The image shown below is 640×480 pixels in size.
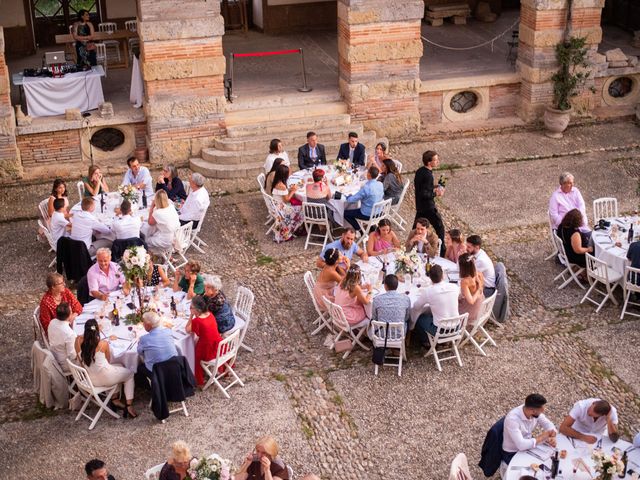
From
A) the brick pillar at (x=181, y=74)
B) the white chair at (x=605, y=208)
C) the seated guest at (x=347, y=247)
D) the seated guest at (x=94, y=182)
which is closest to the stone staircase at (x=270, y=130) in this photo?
the brick pillar at (x=181, y=74)

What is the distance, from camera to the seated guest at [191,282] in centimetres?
1138

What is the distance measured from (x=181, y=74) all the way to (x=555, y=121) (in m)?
6.39

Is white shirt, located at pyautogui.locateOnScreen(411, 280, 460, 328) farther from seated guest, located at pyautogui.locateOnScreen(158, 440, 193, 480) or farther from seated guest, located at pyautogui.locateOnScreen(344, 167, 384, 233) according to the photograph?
seated guest, located at pyautogui.locateOnScreen(158, 440, 193, 480)

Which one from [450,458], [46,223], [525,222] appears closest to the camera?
[450,458]

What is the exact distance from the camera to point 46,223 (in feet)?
44.9

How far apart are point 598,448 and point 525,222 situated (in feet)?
20.0

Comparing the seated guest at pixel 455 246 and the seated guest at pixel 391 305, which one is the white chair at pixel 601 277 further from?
the seated guest at pixel 391 305

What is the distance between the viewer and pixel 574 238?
12523 mm

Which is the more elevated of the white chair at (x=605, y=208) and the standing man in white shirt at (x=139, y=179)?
the standing man in white shirt at (x=139, y=179)

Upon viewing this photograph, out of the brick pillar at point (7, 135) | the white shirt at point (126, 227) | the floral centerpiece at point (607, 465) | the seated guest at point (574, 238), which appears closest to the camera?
the floral centerpiece at point (607, 465)

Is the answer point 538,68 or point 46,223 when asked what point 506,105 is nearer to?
point 538,68

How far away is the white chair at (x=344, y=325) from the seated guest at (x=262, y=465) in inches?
104

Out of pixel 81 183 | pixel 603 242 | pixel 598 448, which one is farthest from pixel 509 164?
pixel 598 448

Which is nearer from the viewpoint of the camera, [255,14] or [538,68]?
[538,68]
